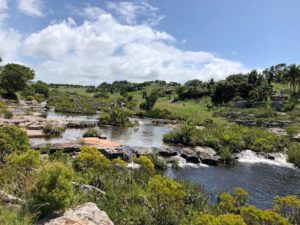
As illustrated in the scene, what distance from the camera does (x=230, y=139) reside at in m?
37.3

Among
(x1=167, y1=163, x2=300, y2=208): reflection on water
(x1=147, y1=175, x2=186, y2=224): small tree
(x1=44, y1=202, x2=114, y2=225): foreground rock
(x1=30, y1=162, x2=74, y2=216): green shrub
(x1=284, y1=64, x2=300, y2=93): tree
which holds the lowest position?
(x1=167, y1=163, x2=300, y2=208): reflection on water

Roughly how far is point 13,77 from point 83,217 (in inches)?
3182

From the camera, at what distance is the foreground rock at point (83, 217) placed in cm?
855

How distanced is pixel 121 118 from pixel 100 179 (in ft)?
129

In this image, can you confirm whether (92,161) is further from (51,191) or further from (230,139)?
(230,139)

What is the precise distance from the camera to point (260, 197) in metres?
21.8

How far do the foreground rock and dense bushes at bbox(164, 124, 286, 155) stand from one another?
2657cm

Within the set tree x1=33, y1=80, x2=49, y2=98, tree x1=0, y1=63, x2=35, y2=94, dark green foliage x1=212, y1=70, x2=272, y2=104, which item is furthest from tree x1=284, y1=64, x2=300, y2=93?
tree x1=33, y1=80, x2=49, y2=98

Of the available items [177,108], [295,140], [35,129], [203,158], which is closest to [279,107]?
[177,108]

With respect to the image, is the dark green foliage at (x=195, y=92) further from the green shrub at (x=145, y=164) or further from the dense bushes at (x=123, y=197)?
the dense bushes at (x=123, y=197)

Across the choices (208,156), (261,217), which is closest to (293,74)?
(208,156)

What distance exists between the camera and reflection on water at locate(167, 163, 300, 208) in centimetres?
2264

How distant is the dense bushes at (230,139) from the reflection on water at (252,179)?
550 cm

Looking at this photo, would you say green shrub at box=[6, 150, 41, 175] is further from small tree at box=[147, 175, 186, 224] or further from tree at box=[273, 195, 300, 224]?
tree at box=[273, 195, 300, 224]
